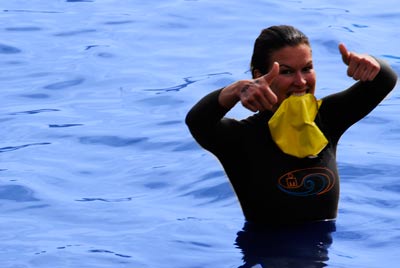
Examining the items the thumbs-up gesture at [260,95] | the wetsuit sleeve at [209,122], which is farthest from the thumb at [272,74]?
the wetsuit sleeve at [209,122]

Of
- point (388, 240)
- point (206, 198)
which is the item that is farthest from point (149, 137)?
point (388, 240)

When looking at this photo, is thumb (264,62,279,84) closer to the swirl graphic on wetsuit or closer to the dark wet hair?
the dark wet hair

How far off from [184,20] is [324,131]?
463 centimetres

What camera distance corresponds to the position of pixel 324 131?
204 inches

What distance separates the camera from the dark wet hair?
16.5ft

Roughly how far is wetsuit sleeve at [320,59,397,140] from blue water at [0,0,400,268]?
0.54 metres

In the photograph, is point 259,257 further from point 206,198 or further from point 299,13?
point 299,13

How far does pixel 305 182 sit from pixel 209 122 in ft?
1.72

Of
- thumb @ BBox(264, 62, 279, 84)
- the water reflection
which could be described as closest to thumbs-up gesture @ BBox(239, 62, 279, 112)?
thumb @ BBox(264, 62, 279, 84)

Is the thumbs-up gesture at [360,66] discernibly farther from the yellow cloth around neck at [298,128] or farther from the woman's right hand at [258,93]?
the woman's right hand at [258,93]

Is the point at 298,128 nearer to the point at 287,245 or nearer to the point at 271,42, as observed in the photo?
the point at 271,42

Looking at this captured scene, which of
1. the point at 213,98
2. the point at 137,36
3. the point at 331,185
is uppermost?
the point at 213,98

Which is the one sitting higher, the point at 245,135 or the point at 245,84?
the point at 245,84

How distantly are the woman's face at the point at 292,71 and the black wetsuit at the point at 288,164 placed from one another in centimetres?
19
